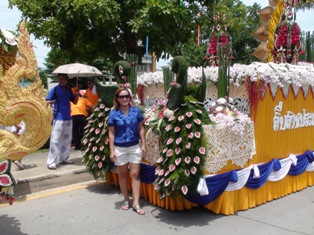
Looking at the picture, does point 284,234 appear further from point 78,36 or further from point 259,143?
point 78,36

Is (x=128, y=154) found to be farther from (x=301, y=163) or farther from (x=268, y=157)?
(x=301, y=163)

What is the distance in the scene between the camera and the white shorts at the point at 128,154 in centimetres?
443

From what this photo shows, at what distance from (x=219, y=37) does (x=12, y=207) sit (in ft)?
15.5

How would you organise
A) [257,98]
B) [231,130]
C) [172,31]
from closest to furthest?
[231,130], [257,98], [172,31]

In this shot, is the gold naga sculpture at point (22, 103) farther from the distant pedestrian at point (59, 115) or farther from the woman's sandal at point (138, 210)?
the distant pedestrian at point (59, 115)

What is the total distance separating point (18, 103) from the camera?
2.96m

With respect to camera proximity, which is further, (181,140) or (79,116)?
(79,116)

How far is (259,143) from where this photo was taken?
4766 mm

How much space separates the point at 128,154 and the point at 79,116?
3.68 metres

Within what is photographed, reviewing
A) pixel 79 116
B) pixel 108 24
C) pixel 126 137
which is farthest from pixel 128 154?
pixel 108 24

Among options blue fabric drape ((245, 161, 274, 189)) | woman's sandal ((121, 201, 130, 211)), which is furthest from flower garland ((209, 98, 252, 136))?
woman's sandal ((121, 201, 130, 211))

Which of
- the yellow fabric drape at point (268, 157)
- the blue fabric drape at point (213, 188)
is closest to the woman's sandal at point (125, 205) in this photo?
the yellow fabric drape at point (268, 157)

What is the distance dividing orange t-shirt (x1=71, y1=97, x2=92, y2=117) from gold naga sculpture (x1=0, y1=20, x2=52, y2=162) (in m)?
4.74

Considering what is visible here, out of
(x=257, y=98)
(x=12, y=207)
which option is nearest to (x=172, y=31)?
(x=257, y=98)
